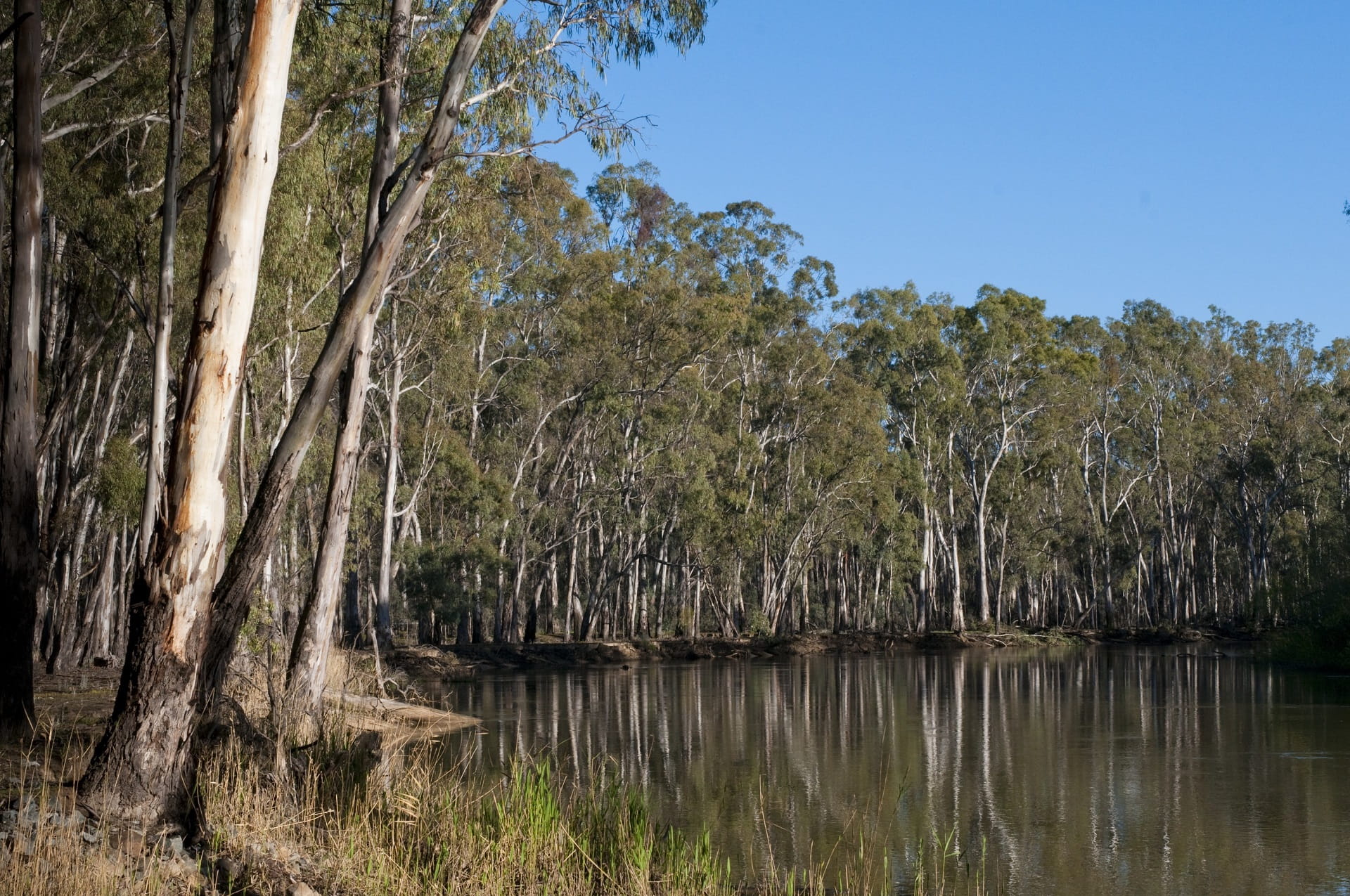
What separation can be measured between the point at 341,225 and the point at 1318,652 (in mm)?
18041

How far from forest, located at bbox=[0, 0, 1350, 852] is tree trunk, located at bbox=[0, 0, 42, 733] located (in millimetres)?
21

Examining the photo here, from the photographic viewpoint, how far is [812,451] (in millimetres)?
31500

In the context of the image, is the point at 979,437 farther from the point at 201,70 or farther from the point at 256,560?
the point at 256,560

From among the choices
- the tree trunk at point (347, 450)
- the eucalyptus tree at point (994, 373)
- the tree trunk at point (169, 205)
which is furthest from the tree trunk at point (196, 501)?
the eucalyptus tree at point (994, 373)

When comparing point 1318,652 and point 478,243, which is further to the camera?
point 1318,652

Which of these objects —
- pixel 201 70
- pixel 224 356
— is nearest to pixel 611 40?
pixel 201 70

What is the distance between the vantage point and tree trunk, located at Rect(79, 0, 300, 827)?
15.2 feet

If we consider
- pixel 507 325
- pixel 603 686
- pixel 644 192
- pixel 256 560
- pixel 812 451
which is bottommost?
pixel 603 686

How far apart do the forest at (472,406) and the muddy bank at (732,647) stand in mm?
938

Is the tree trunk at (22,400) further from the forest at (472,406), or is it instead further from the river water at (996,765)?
the river water at (996,765)

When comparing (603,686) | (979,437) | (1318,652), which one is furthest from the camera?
(979,437)

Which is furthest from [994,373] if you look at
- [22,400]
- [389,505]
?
[22,400]

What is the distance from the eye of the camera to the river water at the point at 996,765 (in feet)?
21.3

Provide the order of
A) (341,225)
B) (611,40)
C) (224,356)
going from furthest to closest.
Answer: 1. (341,225)
2. (611,40)
3. (224,356)
